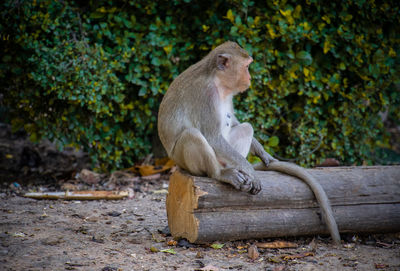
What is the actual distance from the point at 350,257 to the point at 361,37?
354cm

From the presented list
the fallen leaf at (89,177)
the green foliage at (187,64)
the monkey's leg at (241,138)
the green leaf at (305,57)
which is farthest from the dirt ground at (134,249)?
the green leaf at (305,57)

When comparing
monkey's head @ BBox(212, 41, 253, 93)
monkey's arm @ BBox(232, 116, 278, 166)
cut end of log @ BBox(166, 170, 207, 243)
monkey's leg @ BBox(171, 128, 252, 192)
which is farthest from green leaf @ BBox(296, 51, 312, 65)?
cut end of log @ BBox(166, 170, 207, 243)

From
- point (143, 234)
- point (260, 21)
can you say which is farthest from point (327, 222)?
point (260, 21)

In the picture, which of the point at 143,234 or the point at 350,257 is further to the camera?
the point at 143,234

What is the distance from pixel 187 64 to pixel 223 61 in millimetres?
2305

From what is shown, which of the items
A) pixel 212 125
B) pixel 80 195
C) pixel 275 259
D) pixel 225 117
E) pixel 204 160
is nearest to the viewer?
pixel 275 259

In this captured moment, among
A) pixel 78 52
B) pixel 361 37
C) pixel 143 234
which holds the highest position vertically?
pixel 361 37

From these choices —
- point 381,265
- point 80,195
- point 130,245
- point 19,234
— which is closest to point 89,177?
point 80,195

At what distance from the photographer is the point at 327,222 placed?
3.80 meters

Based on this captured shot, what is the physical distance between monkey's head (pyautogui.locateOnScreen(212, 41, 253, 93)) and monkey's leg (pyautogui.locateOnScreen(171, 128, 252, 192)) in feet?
2.15

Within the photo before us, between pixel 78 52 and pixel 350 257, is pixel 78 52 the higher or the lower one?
the higher one

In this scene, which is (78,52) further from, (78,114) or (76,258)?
(76,258)

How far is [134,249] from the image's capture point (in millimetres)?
3557

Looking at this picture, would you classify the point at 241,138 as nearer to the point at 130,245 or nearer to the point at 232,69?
the point at 232,69
